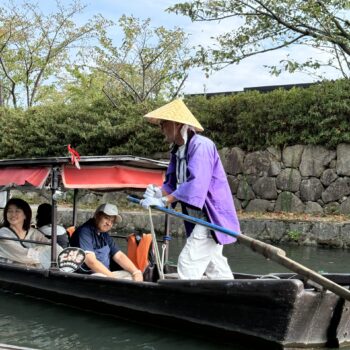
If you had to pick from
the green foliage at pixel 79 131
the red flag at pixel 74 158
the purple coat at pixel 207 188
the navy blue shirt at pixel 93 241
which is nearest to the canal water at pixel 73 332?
the navy blue shirt at pixel 93 241

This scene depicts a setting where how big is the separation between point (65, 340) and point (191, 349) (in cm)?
125

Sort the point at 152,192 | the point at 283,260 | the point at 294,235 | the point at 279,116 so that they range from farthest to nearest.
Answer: the point at 279,116, the point at 294,235, the point at 152,192, the point at 283,260

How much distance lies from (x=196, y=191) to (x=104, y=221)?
1747mm

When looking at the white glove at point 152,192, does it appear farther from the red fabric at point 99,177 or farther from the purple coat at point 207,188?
the red fabric at point 99,177

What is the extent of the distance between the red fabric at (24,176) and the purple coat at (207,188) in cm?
188

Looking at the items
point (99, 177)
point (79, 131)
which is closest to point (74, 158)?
point (99, 177)

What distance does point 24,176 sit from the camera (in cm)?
687

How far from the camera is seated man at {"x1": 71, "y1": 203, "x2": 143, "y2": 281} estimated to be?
6.65m

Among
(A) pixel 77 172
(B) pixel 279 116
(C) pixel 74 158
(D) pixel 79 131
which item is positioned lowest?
(A) pixel 77 172

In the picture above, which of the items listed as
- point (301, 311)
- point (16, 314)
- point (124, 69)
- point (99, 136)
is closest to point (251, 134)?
point (99, 136)

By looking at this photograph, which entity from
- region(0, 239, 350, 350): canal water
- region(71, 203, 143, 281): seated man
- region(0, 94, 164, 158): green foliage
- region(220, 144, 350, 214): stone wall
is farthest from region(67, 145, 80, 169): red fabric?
region(0, 94, 164, 158): green foliage

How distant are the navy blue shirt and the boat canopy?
473 millimetres

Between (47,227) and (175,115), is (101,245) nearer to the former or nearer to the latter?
(47,227)

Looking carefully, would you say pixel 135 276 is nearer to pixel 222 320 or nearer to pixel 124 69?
pixel 222 320
